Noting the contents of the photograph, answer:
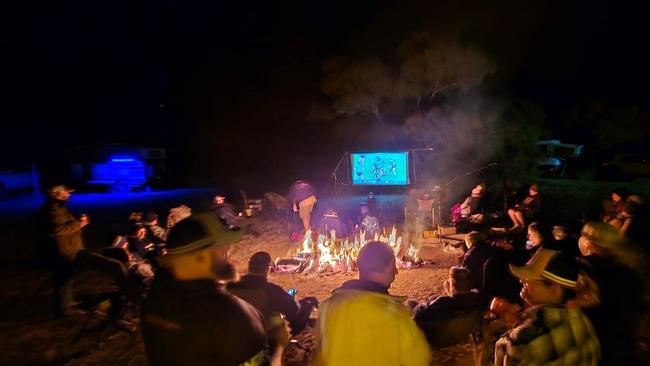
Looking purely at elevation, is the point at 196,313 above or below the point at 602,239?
above

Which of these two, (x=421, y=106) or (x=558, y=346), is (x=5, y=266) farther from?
(x=421, y=106)

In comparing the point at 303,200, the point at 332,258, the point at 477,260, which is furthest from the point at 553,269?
the point at 303,200

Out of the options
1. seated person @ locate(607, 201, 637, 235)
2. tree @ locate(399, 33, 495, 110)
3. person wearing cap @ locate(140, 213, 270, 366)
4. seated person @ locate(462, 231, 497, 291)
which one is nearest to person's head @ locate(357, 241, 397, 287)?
person wearing cap @ locate(140, 213, 270, 366)

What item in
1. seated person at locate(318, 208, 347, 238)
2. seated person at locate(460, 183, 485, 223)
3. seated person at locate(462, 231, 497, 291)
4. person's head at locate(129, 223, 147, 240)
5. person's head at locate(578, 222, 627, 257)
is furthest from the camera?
seated person at locate(460, 183, 485, 223)

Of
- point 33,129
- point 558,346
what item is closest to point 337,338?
point 558,346

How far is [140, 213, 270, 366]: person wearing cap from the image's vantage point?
1839 millimetres

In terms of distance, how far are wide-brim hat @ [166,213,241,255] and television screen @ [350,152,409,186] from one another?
12499mm

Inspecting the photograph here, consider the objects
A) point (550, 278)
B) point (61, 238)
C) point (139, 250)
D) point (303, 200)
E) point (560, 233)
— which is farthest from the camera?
point (303, 200)

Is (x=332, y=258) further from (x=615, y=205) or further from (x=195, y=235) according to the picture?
(x=195, y=235)

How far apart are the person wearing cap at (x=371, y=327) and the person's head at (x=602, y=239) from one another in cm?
261

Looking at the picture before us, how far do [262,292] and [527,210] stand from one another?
27.4 feet

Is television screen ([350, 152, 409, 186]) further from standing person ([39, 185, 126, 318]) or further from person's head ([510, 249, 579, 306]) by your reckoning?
person's head ([510, 249, 579, 306])

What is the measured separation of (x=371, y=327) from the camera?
2.13m

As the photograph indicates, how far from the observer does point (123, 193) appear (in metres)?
25.7
